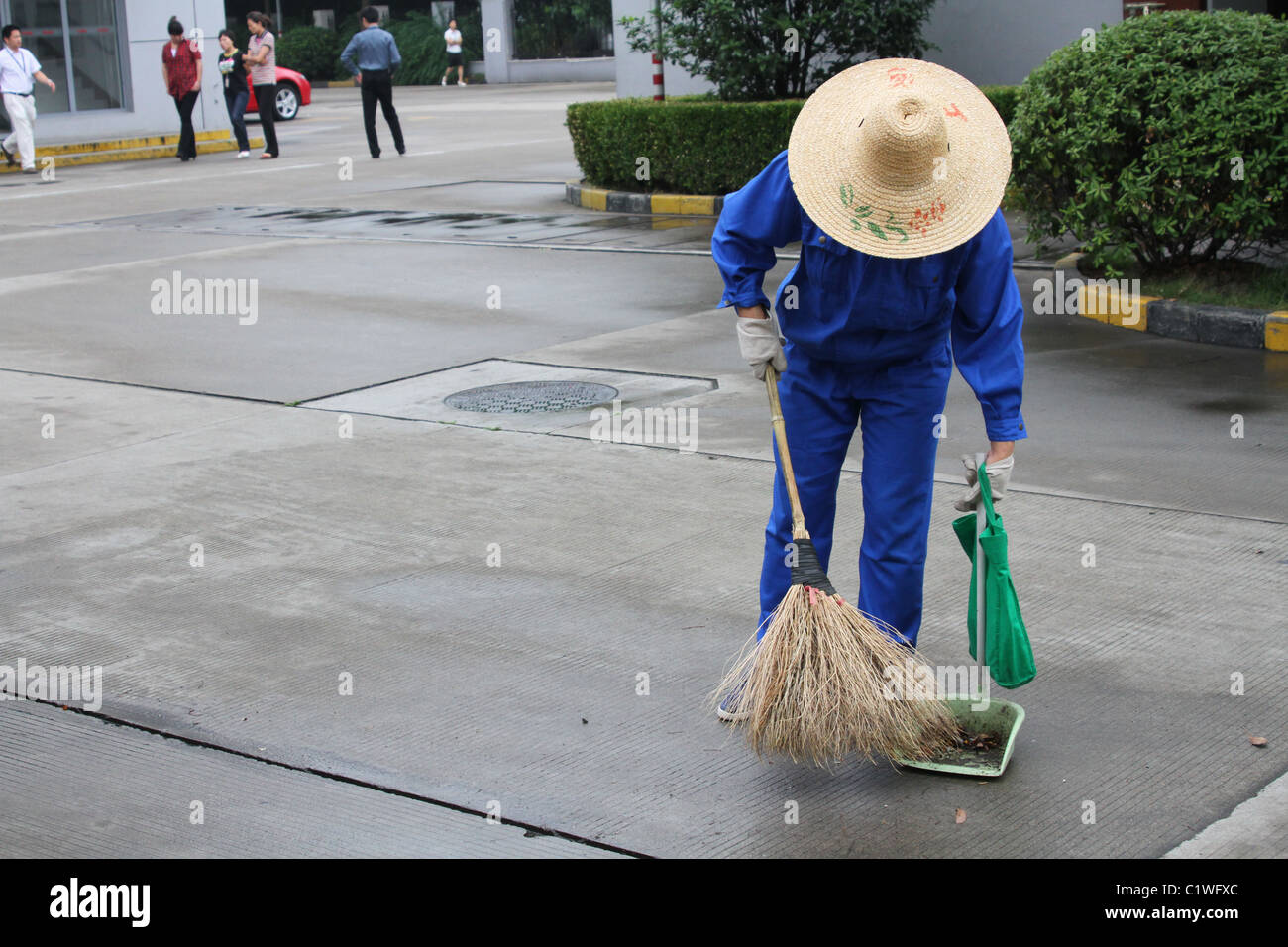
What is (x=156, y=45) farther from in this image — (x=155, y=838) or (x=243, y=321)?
(x=155, y=838)

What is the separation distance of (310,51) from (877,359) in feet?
154

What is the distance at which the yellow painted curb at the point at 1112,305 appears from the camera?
9156 millimetres

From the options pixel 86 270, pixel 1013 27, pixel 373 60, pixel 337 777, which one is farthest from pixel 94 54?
pixel 337 777

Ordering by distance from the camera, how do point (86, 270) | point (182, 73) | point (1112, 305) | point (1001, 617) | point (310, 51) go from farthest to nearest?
point (310, 51), point (182, 73), point (86, 270), point (1112, 305), point (1001, 617)

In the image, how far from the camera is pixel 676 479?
21.1 feet

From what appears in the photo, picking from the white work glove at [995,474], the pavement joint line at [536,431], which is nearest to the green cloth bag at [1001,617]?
the white work glove at [995,474]

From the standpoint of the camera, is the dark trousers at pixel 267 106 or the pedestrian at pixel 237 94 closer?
the dark trousers at pixel 267 106

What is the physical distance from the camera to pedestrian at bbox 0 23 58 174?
20922 millimetres

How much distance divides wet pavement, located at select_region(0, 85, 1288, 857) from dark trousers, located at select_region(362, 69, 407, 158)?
11370 mm

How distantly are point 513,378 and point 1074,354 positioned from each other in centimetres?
317

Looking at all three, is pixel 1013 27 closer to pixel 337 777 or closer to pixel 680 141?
pixel 680 141

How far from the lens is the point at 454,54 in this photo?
4406 centimetres

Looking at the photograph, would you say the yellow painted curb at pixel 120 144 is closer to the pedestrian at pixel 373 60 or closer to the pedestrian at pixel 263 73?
the pedestrian at pixel 263 73

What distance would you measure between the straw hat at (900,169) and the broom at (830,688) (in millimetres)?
800
